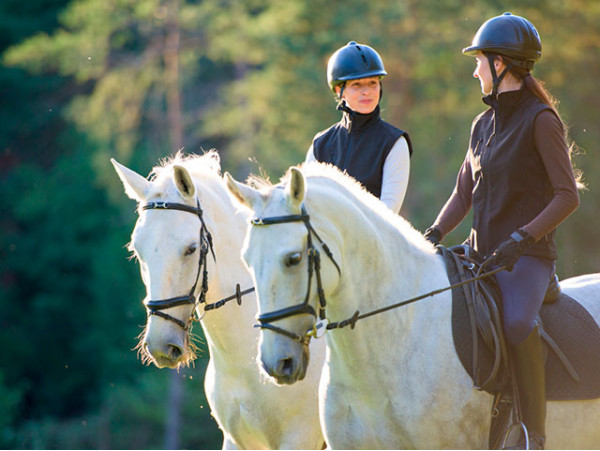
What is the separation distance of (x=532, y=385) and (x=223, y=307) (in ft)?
6.78

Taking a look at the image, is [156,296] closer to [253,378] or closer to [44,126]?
[253,378]

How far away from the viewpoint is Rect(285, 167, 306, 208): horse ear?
4133 millimetres

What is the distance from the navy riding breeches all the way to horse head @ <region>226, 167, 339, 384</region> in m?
1.03

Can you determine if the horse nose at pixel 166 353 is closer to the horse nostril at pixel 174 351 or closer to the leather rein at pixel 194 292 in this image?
the horse nostril at pixel 174 351

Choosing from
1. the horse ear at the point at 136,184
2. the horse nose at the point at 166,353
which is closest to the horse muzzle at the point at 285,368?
the horse nose at the point at 166,353

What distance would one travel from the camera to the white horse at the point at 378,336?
13.9 ft

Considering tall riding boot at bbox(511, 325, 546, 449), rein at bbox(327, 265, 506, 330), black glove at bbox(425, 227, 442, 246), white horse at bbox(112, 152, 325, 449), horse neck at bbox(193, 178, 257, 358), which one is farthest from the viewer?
horse neck at bbox(193, 178, 257, 358)

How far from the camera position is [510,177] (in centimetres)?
478

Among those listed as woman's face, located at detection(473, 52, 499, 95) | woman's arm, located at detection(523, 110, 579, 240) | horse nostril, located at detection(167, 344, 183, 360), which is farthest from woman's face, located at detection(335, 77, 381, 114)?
horse nostril, located at detection(167, 344, 183, 360)

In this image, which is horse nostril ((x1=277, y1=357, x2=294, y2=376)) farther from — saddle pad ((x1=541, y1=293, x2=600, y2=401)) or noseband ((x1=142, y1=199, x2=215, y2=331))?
saddle pad ((x1=541, y1=293, x2=600, y2=401))

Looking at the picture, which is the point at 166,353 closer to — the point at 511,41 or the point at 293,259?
the point at 293,259

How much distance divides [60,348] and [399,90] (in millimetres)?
12138

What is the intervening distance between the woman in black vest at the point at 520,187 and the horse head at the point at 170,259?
168 cm

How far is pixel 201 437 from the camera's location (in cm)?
2081
